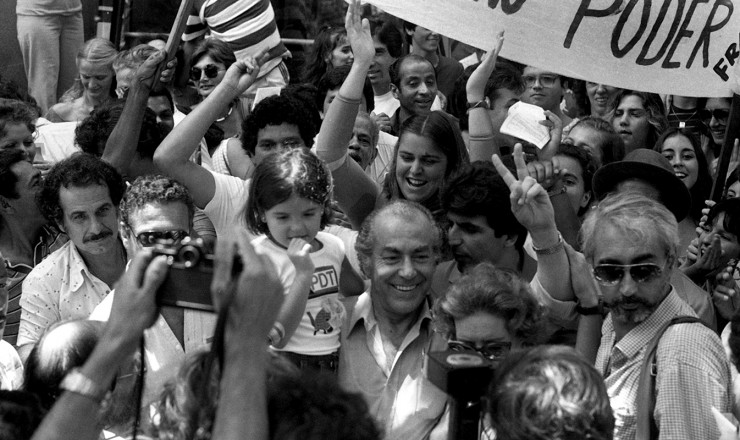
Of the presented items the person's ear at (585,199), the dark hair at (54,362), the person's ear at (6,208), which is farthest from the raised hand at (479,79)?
the dark hair at (54,362)

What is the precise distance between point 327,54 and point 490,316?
4558mm

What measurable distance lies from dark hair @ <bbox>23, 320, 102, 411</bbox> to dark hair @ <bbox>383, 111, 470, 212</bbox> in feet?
7.35

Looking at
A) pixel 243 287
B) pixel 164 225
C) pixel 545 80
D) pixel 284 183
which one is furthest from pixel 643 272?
pixel 545 80

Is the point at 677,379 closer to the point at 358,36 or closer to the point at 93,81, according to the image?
the point at 358,36

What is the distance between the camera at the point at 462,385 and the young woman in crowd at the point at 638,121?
4.76 meters

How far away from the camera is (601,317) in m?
3.58

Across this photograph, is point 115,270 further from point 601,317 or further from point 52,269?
point 601,317

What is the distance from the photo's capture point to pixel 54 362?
8.33ft

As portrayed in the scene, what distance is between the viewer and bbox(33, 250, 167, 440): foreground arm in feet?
6.70

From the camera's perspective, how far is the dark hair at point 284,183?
3.83 m

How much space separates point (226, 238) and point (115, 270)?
2463 mm

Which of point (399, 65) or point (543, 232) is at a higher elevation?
point (543, 232)

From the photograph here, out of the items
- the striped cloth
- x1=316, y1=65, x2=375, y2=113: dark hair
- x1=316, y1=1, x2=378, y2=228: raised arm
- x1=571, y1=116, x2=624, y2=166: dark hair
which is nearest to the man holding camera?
x1=316, y1=1, x2=378, y2=228: raised arm

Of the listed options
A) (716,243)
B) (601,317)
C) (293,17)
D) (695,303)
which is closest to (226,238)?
(601,317)
